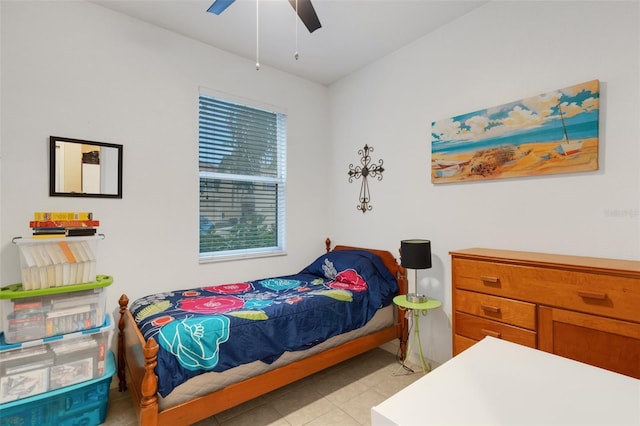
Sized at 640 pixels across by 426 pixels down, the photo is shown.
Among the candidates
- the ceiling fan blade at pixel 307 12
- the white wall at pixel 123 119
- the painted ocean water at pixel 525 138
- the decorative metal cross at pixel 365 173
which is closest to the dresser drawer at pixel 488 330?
the painted ocean water at pixel 525 138

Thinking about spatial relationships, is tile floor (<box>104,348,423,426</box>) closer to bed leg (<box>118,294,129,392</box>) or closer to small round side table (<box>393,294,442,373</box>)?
bed leg (<box>118,294,129,392</box>)

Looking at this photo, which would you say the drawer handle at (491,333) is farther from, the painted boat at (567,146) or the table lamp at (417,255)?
the painted boat at (567,146)

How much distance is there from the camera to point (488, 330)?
1.95 meters

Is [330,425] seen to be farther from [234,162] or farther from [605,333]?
[234,162]

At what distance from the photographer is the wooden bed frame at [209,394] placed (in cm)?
156

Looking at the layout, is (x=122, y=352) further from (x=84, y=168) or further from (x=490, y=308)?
(x=490, y=308)

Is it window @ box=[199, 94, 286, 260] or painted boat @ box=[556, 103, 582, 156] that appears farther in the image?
window @ box=[199, 94, 286, 260]

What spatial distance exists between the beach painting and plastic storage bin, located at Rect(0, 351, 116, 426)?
114 inches

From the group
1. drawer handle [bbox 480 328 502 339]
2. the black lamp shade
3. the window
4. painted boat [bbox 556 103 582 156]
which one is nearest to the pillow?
the black lamp shade

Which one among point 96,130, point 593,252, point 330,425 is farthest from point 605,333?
point 96,130

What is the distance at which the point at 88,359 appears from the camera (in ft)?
6.26

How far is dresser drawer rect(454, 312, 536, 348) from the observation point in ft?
5.86

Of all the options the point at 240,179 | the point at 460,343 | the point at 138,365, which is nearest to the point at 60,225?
the point at 138,365

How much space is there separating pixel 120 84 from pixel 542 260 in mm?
3262
